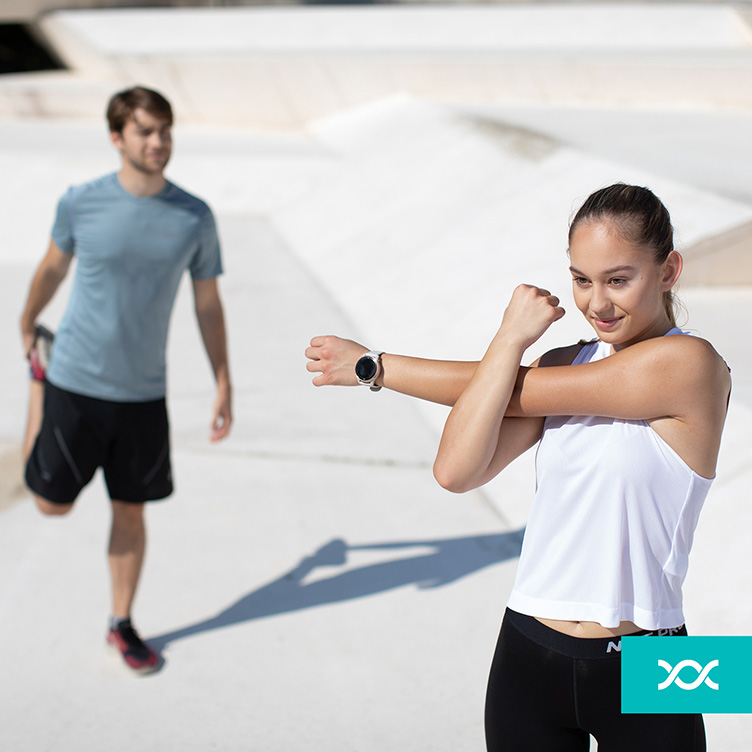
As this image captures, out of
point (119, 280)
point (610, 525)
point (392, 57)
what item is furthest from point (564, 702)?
point (392, 57)

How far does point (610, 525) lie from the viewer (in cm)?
155

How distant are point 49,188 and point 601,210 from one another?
903cm

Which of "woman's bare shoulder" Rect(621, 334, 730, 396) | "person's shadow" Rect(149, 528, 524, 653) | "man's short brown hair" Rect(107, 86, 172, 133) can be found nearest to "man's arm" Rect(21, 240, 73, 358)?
"man's short brown hair" Rect(107, 86, 172, 133)

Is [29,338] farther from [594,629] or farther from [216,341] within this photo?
[594,629]

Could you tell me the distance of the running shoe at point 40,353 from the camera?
3359 millimetres

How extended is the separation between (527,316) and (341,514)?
2.91 metres

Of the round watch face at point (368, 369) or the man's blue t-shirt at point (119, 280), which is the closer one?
the round watch face at point (368, 369)

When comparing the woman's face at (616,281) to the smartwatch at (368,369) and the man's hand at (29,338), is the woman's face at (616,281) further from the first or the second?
the man's hand at (29,338)

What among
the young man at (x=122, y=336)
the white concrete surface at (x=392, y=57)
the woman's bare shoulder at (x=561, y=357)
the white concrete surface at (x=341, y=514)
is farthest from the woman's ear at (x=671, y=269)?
the white concrete surface at (x=392, y=57)

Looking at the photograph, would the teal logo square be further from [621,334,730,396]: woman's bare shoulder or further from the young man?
the young man

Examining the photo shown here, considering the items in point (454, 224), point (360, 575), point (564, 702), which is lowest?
Answer: point (360, 575)

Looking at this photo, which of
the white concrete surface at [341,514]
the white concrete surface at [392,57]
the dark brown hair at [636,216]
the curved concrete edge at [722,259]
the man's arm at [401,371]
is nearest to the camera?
the dark brown hair at [636,216]

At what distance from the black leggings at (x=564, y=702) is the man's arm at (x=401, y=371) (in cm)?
46

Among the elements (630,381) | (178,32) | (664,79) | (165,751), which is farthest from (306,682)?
(178,32)
